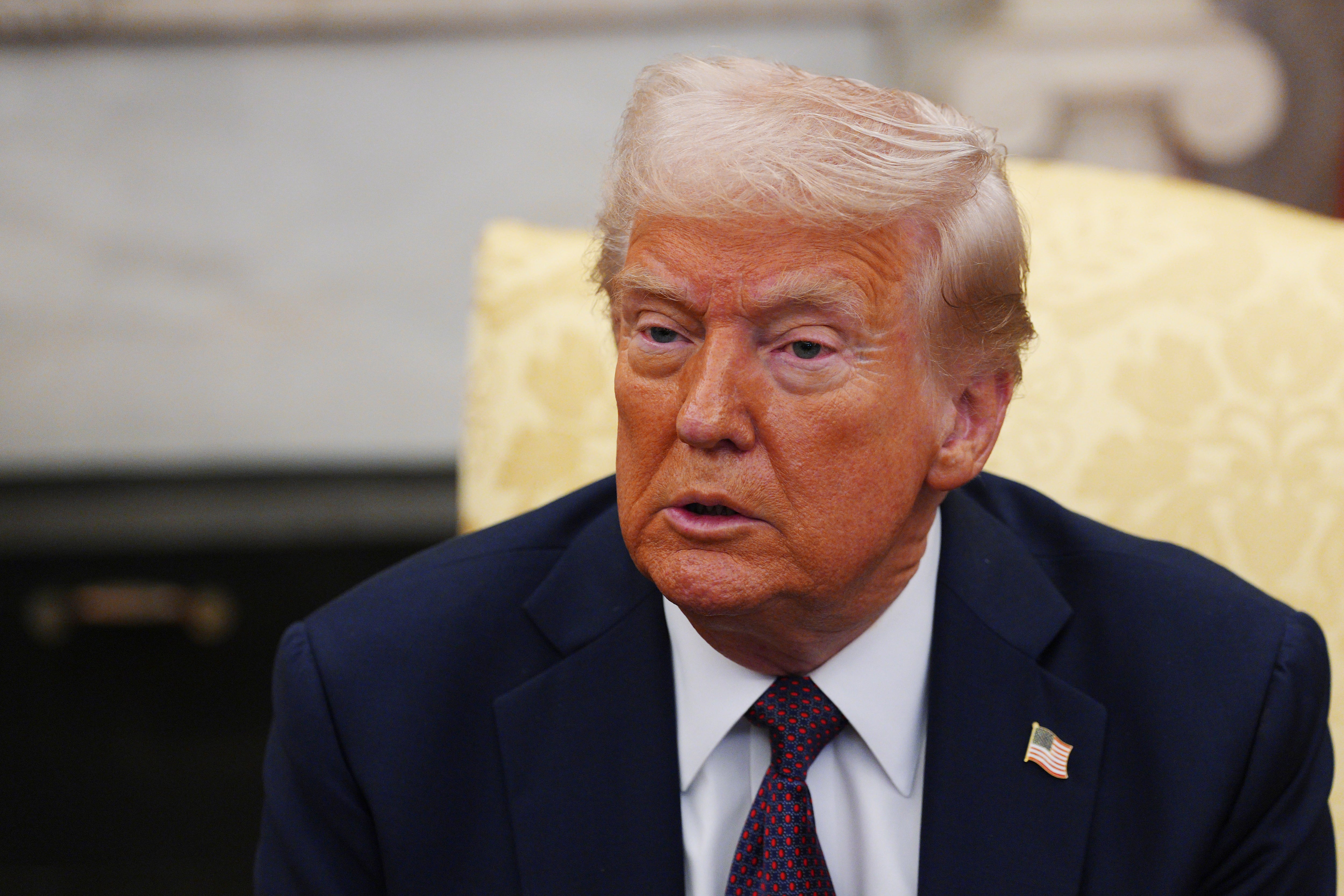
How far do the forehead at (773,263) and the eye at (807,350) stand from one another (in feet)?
0.15

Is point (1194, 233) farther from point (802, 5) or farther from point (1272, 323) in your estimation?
point (802, 5)

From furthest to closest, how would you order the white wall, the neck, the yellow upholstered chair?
1. the white wall
2. the yellow upholstered chair
3. the neck

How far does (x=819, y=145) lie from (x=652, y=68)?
256mm

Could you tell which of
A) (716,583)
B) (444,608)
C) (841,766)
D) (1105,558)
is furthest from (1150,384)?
(444,608)

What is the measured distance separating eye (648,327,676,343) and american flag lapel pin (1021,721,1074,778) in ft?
1.81

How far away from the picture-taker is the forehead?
1.06m

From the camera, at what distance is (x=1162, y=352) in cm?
159

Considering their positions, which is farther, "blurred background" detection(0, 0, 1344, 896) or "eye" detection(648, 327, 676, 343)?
"blurred background" detection(0, 0, 1344, 896)

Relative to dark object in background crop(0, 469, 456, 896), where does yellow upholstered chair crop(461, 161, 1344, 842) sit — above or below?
above

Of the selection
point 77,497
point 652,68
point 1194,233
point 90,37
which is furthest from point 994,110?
point 77,497

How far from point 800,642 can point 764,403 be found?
0.28 meters

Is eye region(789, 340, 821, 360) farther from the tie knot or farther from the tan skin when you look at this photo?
the tie knot

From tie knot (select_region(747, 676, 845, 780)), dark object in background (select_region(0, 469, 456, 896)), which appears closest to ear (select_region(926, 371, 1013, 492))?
tie knot (select_region(747, 676, 845, 780))

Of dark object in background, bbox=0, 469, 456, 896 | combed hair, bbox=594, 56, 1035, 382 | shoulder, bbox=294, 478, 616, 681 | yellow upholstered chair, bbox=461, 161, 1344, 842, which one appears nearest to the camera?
combed hair, bbox=594, 56, 1035, 382
